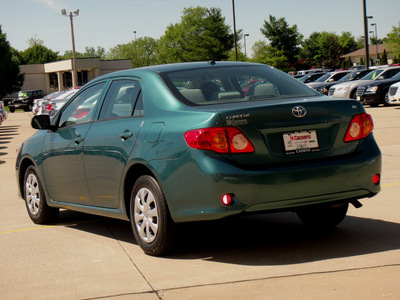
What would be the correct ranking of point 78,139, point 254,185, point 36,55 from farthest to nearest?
point 36,55, point 78,139, point 254,185

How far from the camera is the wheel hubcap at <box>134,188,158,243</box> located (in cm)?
568

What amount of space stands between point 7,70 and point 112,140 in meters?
81.6

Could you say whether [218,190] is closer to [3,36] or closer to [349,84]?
[349,84]

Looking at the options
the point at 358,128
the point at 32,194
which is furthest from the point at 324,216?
the point at 32,194

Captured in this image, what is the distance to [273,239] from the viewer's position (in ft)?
20.5

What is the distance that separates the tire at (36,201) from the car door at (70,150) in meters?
A: 0.26

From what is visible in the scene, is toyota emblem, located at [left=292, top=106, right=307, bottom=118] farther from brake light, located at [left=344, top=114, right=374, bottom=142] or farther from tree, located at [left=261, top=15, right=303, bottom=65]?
tree, located at [left=261, top=15, right=303, bottom=65]

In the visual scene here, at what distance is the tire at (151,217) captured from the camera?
553 cm

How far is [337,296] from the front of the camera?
432cm

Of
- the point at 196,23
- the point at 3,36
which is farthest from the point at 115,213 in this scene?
the point at 196,23

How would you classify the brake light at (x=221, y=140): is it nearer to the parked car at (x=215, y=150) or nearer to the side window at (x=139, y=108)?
the parked car at (x=215, y=150)

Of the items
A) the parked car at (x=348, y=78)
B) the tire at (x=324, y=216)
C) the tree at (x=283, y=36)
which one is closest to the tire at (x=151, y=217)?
the tire at (x=324, y=216)

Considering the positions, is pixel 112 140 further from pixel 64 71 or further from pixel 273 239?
pixel 64 71

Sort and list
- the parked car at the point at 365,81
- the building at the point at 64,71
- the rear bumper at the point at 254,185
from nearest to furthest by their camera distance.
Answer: the rear bumper at the point at 254,185 < the parked car at the point at 365,81 < the building at the point at 64,71
